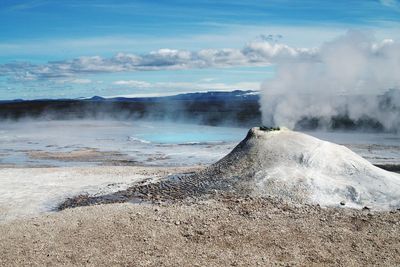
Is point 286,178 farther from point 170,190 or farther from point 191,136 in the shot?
point 191,136

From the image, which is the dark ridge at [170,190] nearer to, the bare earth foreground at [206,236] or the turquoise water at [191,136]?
the bare earth foreground at [206,236]

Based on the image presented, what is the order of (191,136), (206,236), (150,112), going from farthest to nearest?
(150,112) < (191,136) < (206,236)

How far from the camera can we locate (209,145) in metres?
20.7

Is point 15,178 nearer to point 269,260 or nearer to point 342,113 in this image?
point 269,260

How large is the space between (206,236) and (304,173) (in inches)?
109

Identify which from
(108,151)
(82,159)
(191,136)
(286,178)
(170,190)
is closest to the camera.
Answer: (286,178)

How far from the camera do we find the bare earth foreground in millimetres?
6297

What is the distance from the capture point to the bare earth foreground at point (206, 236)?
630 centimetres

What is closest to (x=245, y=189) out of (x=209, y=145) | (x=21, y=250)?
(x=21, y=250)

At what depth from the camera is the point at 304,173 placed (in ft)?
29.5

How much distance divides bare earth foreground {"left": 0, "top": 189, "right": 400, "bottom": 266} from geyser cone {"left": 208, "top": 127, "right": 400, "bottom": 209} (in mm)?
434

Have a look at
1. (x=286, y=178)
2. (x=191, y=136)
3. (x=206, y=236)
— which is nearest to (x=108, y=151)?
(x=191, y=136)

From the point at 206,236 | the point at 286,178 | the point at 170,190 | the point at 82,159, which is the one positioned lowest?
the point at 82,159

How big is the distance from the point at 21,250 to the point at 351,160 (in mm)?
6081
